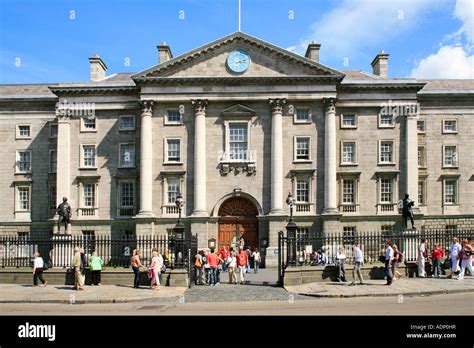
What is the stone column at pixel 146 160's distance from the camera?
4338 centimetres

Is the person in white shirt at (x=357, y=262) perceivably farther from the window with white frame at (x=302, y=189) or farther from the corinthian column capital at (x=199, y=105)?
the corinthian column capital at (x=199, y=105)

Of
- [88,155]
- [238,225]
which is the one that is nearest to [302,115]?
[238,225]

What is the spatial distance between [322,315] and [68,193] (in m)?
33.8

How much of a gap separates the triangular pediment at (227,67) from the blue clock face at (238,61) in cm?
25

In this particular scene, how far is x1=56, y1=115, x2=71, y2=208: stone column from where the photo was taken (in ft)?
149

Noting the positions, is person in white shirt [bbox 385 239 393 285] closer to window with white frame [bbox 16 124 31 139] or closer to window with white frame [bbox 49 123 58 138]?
window with white frame [bbox 49 123 58 138]

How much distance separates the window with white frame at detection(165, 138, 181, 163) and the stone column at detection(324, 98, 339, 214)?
11.9 metres

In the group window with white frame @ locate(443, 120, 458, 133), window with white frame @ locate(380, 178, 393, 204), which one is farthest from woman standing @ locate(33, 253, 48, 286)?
window with white frame @ locate(443, 120, 458, 133)

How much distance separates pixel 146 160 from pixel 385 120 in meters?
20.0

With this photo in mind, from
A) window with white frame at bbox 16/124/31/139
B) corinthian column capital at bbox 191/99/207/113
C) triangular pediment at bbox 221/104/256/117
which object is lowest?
window with white frame at bbox 16/124/31/139

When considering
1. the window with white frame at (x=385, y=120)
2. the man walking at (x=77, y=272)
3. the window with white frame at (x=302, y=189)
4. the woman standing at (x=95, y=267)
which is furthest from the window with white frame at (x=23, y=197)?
the window with white frame at (x=385, y=120)

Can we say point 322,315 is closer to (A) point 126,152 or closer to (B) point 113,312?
(B) point 113,312

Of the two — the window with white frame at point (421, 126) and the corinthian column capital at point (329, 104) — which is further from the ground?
the corinthian column capital at point (329, 104)
